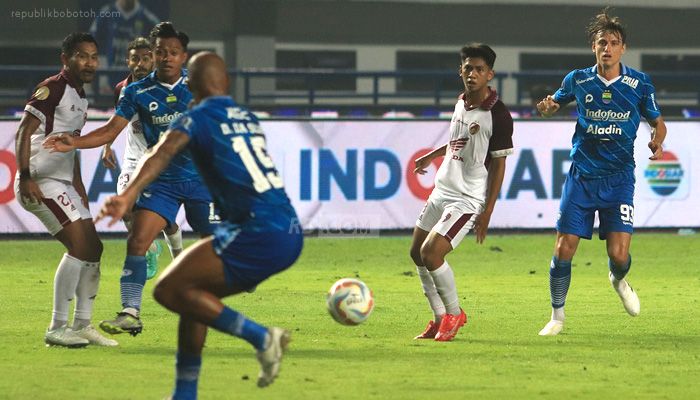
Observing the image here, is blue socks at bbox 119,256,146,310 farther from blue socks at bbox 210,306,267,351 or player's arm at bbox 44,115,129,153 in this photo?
blue socks at bbox 210,306,267,351

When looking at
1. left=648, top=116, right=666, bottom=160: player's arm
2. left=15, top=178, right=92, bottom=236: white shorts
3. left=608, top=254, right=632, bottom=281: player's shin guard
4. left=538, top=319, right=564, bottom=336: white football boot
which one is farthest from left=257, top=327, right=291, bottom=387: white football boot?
left=648, top=116, right=666, bottom=160: player's arm

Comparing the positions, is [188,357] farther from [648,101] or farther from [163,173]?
[648,101]

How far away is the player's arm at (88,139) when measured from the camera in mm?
9297

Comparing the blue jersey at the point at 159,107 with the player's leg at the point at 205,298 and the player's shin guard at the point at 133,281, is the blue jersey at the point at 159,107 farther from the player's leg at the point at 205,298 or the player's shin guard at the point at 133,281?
the player's leg at the point at 205,298

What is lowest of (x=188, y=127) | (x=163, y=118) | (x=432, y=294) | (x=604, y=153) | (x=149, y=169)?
(x=432, y=294)

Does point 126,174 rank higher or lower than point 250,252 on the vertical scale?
lower

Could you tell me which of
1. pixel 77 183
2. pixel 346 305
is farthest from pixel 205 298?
pixel 77 183

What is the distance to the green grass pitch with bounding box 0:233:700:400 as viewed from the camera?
26.5 feet

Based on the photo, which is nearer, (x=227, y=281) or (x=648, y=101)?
(x=227, y=281)

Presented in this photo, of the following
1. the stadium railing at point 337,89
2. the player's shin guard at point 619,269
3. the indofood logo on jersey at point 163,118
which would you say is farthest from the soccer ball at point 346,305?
the stadium railing at point 337,89

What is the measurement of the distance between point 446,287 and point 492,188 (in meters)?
0.79

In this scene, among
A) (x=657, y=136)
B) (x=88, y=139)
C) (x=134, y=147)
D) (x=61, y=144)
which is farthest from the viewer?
(x=134, y=147)

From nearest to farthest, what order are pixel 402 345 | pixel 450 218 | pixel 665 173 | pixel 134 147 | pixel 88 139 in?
pixel 88 139
pixel 402 345
pixel 450 218
pixel 134 147
pixel 665 173

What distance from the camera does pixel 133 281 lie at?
33.0 feet
